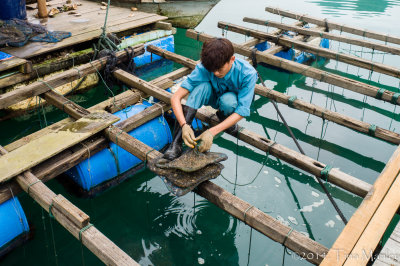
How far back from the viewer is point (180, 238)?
4.20m

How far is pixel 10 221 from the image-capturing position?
3.56 metres

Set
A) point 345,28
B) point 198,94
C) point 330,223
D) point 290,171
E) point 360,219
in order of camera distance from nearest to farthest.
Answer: point 360,219 < point 198,94 < point 330,223 < point 290,171 < point 345,28

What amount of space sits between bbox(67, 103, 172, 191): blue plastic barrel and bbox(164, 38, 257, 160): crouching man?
1.11m

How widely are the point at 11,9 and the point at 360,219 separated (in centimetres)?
725

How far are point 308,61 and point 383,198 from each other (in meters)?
5.98

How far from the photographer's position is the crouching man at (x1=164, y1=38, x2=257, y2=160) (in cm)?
324

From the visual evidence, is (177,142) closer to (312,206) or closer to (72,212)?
(72,212)

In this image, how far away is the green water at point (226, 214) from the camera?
403cm

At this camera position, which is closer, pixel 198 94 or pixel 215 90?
pixel 198 94

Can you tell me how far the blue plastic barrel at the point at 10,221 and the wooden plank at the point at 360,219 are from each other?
284 centimetres

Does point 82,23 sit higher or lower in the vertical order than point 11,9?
lower

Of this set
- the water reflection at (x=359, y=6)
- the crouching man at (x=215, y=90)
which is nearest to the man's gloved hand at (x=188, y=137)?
the crouching man at (x=215, y=90)

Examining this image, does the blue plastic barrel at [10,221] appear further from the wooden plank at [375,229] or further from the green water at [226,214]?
the wooden plank at [375,229]

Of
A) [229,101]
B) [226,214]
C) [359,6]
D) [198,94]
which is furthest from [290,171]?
[359,6]
